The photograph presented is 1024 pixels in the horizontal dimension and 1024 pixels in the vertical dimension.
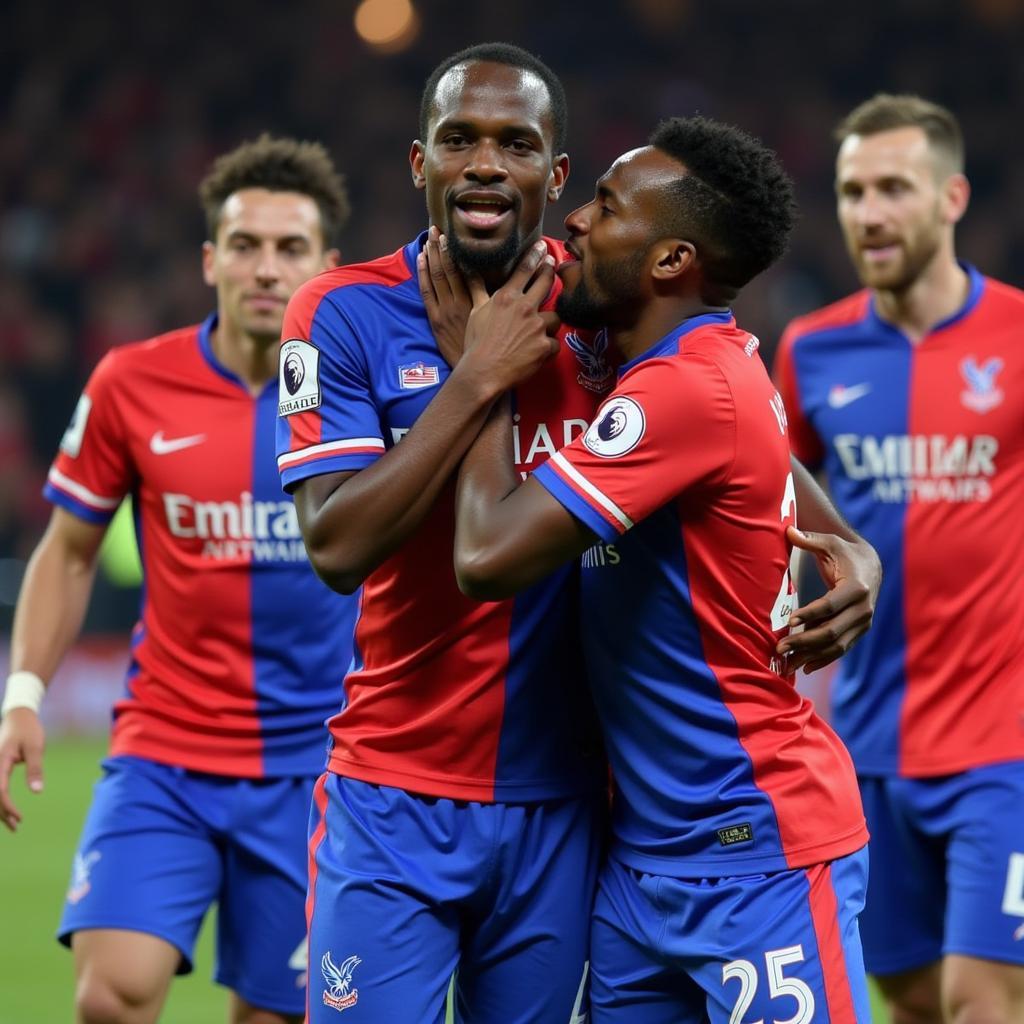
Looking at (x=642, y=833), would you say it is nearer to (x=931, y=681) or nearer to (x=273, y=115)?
(x=931, y=681)

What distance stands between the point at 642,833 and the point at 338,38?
16478 mm

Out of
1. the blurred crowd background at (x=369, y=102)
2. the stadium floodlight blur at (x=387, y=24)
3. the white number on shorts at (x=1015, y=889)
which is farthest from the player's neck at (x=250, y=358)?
the stadium floodlight blur at (x=387, y=24)

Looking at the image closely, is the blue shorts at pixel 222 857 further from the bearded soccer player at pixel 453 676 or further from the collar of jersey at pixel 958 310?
Answer: the collar of jersey at pixel 958 310

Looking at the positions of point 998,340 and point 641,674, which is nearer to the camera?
point 641,674

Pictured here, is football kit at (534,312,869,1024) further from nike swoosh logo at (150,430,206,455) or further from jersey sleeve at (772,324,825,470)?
jersey sleeve at (772,324,825,470)

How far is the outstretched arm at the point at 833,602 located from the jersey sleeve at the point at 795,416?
1743mm

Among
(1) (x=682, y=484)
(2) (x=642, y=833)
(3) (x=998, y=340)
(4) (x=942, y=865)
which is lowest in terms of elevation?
(4) (x=942, y=865)

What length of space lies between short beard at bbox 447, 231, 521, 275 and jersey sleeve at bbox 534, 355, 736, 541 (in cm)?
42

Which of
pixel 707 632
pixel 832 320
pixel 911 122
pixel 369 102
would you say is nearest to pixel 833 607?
pixel 707 632

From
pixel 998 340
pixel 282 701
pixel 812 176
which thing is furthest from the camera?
pixel 812 176

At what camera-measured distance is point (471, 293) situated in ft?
11.3

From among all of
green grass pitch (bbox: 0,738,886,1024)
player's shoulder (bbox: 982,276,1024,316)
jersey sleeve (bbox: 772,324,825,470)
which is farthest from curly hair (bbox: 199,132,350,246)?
green grass pitch (bbox: 0,738,886,1024)

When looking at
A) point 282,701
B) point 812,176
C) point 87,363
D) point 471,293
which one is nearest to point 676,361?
point 471,293

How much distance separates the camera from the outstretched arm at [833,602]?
3.29 m
